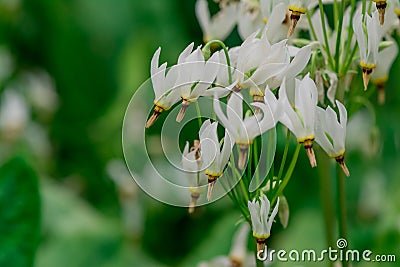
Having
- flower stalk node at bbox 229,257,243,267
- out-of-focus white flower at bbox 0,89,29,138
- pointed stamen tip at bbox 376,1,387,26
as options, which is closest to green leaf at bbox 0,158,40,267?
flower stalk node at bbox 229,257,243,267

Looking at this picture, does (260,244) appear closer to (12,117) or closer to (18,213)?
(18,213)

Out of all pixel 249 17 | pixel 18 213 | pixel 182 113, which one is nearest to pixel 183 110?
pixel 182 113

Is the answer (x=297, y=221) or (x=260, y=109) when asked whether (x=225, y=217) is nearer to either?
(x=297, y=221)

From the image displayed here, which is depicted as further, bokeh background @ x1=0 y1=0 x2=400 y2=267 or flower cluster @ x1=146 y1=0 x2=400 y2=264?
bokeh background @ x1=0 y1=0 x2=400 y2=267

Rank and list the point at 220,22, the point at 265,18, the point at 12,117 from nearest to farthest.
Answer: the point at 265,18 < the point at 220,22 < the point at 12,117

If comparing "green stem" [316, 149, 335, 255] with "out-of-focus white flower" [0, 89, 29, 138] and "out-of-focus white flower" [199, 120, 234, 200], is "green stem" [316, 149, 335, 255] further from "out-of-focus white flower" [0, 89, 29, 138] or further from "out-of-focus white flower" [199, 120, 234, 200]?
"out-of-focus white flower" [0, 89, 29, 138]
